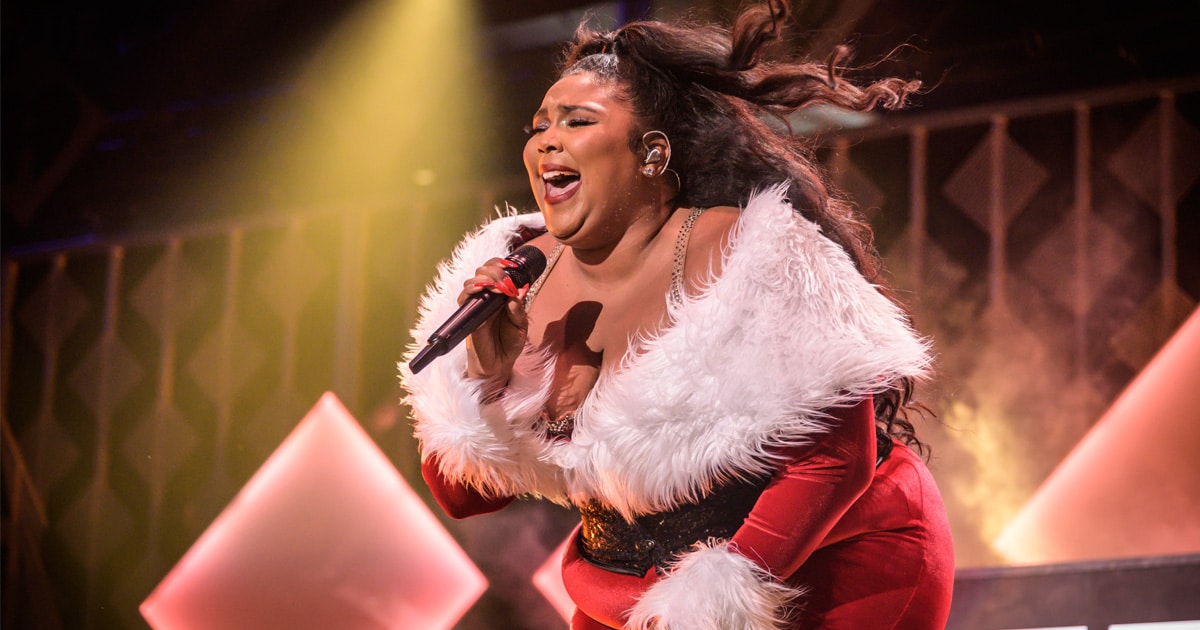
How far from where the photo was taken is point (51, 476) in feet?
12.1

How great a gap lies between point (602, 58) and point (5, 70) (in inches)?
123

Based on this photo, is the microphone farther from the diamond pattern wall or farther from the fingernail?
the diamond pattern wall

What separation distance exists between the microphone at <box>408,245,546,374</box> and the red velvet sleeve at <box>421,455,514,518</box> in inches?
12.3

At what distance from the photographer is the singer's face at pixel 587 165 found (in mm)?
1344

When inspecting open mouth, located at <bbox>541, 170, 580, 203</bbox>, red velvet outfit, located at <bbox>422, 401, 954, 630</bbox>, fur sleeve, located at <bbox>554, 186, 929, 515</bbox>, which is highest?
open mouth, located at <bbox>541, 170, 580, 203</bbox>

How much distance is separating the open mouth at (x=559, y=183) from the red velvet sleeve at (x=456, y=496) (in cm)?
44

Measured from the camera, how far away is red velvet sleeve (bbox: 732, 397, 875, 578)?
115cm

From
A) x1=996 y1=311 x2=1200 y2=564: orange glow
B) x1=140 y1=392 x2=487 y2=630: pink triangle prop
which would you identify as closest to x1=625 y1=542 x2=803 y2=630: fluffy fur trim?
x1=996 y1=311 x2=1200 y2=564: orange glow

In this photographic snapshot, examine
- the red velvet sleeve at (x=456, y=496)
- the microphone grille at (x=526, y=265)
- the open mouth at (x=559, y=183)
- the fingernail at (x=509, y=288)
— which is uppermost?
the open mouth at (x=559, y=183)

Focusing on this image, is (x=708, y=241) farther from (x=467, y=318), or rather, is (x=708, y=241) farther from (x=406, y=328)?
(x=406, y=328)

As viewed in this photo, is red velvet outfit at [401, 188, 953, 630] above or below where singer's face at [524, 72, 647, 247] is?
below

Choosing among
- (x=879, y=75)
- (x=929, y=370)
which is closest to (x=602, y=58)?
(x=929, y=370)

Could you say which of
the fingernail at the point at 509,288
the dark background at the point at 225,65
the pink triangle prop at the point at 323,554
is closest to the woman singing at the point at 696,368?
the fingernail at the point at 509,288

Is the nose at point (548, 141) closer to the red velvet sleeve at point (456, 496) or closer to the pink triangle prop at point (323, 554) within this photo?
the red velvet sleeve at point (456, 496)
